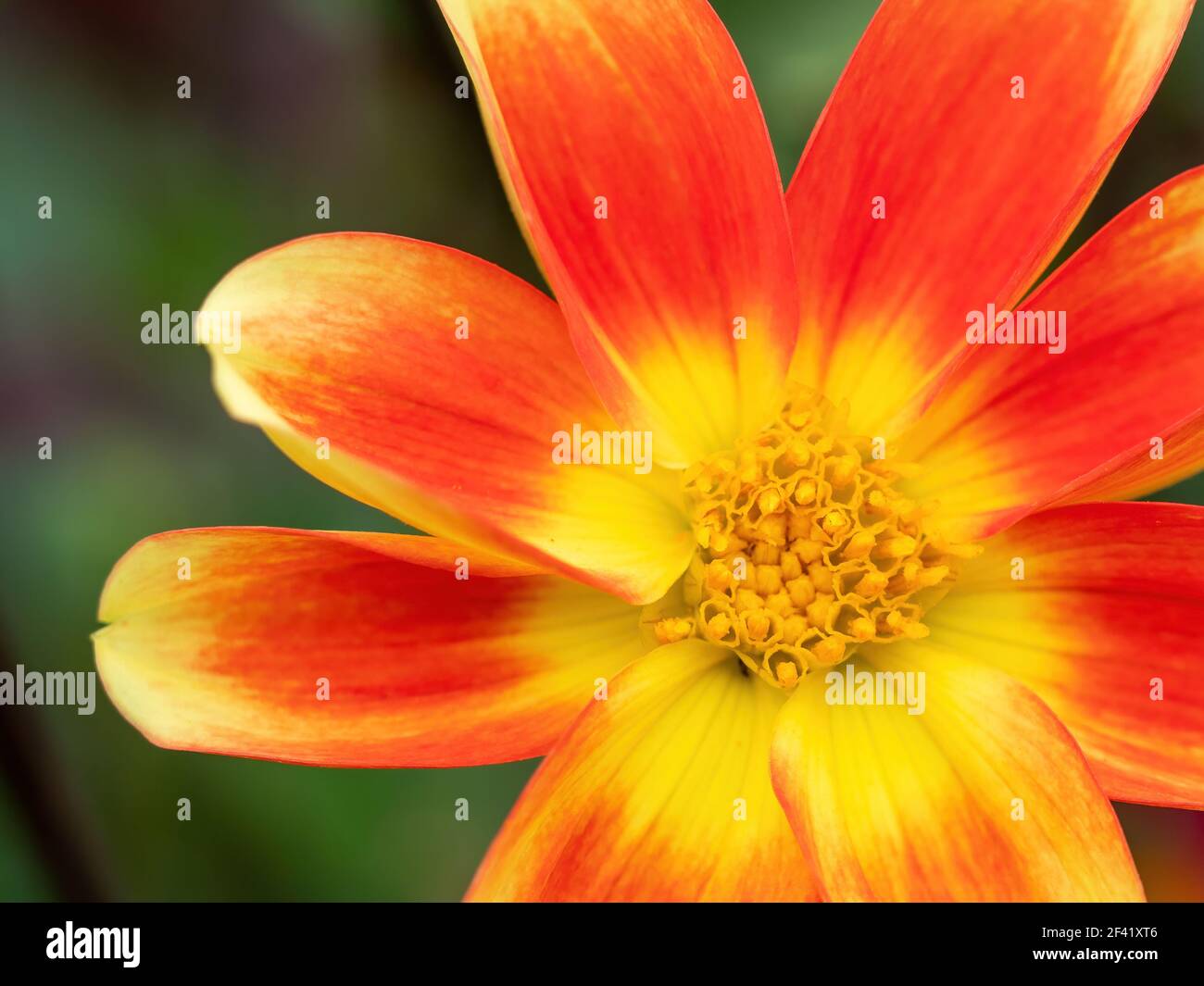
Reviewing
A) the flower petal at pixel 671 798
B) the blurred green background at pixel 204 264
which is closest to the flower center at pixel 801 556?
the flower petal at pixel 671 798

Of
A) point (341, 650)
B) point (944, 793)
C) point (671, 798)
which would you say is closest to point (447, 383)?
point (341, 650)

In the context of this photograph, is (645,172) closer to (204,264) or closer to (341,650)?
(341,650)

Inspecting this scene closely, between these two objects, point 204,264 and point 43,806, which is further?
point 204,264

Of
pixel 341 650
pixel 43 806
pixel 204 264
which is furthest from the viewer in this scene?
pixel 204 264

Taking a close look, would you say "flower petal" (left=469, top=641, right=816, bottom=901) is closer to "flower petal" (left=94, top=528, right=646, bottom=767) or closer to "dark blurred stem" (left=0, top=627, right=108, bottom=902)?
"flower petal" (left=94, top=528, right=646, bottom=767)

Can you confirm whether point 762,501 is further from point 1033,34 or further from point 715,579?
point 1033,34

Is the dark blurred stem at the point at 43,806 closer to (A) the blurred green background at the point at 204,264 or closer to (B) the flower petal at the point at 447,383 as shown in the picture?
(A) the blurred green background at the point at 204,264
